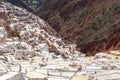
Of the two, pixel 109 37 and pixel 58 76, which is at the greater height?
pixel 58 76

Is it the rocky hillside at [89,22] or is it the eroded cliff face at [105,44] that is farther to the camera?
the rocky hillside at [89,22]

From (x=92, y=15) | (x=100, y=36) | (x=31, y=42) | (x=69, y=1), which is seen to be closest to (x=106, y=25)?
(x=100, y=36)

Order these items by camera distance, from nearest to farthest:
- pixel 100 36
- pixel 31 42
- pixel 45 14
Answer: pixel 31 42, pixel 100 36, pixel 45 14

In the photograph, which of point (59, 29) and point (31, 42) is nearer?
point (31, 42)

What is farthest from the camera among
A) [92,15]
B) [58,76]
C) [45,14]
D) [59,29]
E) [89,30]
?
[45,14]

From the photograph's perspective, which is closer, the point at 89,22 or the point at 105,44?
the point at 105,44

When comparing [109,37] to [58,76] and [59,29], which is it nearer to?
[59,29]

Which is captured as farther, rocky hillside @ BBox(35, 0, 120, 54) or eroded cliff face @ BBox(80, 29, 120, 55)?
rocky hillside @ BBox(35, 0, 120, 54)

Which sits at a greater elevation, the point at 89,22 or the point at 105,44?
the point at 89,22
